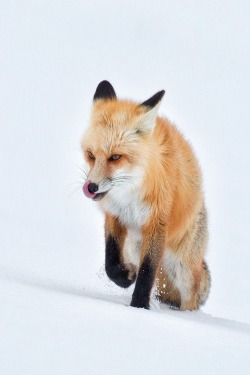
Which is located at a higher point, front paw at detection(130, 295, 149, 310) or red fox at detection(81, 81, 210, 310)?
red fox at detection(81, 81, 210, 310)

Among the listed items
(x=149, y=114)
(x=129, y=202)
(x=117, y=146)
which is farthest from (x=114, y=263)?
(x=149, y=114)

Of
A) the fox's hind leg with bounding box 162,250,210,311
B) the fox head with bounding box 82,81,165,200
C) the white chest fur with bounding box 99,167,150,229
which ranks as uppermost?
the fox head with bounding box 82,81,165,200

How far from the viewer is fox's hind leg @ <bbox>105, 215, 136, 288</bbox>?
26.6ft

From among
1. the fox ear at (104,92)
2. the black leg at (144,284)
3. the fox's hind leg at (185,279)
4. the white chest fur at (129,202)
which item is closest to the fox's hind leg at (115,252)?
the white chest fur at (129,202)

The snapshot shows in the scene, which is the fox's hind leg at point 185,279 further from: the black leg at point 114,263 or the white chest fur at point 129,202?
the white chest fur at point 129,202

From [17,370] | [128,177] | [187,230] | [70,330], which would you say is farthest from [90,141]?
[17,370]

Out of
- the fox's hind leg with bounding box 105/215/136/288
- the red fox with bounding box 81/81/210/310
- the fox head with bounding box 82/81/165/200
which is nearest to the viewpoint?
the fox head with bounding box 82/81/165/200

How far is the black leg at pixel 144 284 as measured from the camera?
24.9ft

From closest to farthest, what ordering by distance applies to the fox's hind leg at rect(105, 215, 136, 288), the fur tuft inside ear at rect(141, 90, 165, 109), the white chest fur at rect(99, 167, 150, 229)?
the white chest fur at rect(99, 167, 150, 229) → the fur tuft inside ear at rect(141, 90, 165, 109) → the fox's hind leg at rect(105, 215, 136, 288)

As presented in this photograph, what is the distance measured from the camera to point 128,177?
24.0 feet

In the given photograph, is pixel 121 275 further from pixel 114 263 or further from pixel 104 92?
pixel 104 92

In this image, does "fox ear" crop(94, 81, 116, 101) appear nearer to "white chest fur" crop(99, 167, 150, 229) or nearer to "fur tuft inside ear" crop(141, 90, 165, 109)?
"fur tuft inside ear" crop(141, 90, 165, 109)

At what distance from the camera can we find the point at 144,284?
763 cm

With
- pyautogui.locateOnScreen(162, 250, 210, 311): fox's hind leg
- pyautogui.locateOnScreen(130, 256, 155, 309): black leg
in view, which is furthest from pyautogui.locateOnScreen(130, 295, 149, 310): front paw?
pyautogui.locateOnScreen(162, 250, 210, 311): fox's hind leg
